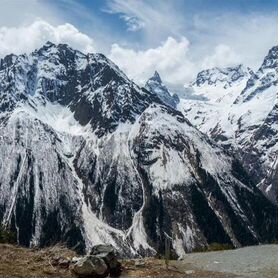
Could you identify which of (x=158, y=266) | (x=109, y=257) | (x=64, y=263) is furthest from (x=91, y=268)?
(x=158, y=266)

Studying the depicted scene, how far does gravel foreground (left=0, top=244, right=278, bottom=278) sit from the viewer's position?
2345cm

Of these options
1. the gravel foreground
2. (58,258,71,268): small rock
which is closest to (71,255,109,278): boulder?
the gravel foreground

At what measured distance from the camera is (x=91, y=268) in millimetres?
22328

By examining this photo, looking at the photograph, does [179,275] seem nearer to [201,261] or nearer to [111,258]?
[111,258]

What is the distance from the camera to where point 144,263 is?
2588 centimetres

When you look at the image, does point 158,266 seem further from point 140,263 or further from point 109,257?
point 109,257

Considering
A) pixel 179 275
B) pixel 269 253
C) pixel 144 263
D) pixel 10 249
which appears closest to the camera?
pixel 179 275

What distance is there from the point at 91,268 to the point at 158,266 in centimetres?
415

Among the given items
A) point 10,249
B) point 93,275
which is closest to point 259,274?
point 93,275

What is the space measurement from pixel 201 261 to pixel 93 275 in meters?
8.02

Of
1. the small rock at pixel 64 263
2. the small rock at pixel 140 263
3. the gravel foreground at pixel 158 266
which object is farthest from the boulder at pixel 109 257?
the small rock at pixel 140 263

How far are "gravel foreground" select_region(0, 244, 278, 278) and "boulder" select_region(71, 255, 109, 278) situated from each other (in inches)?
21.4

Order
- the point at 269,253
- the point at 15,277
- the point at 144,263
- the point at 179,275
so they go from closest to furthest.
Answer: the point at 15,277
the point at 179,275
the point at 144,263
the point at 269,253

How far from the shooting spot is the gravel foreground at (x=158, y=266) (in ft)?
76.9
